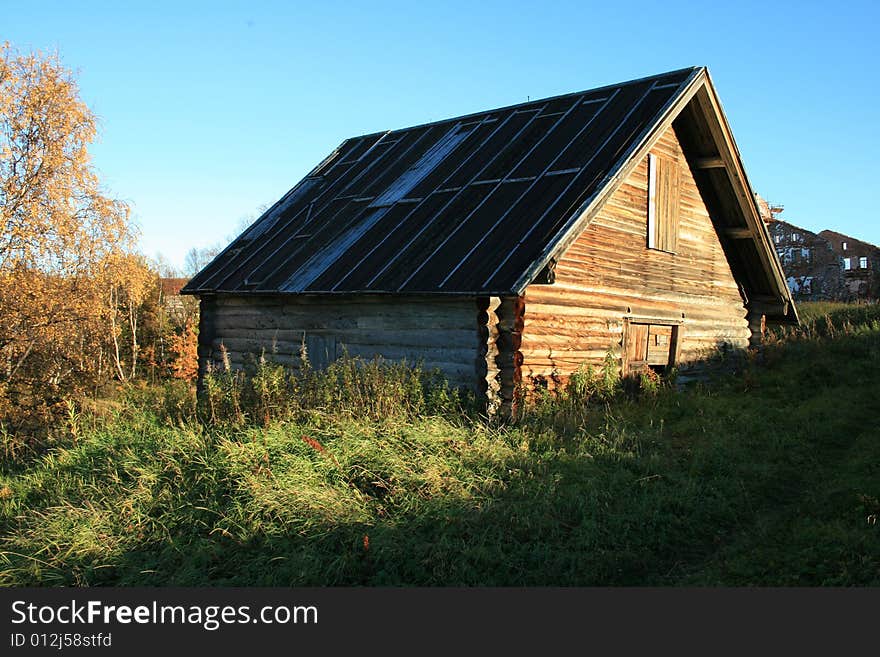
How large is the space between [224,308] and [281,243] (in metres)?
2.10

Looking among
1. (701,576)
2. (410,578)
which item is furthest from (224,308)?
(701,576)

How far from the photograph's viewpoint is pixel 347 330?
13.6 m

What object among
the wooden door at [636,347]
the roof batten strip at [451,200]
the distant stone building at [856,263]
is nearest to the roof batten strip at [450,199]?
the roof batten strip at [451,200]

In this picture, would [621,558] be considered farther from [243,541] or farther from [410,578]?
[243,541]

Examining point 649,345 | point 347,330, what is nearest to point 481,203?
point 347,330

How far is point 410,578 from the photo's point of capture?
6.04m

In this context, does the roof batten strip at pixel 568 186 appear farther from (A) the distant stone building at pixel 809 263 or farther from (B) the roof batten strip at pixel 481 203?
(A) the distant stone building at pixel 809 263

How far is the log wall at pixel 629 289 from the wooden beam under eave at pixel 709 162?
0.25 m

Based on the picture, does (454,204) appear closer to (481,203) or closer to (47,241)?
(481,203)

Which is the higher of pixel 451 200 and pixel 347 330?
pixel 451 200

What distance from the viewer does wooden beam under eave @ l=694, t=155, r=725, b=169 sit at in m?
14.6

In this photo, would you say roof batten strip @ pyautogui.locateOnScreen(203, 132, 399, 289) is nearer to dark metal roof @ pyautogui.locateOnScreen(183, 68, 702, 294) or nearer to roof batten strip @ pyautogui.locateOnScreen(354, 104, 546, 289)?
dark metal roof @ pyautogui.locateOnScreen(183, 68, 702, 294)

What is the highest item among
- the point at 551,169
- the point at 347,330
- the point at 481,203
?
the point at 551,169

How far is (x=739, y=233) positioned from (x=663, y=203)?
109 inches
